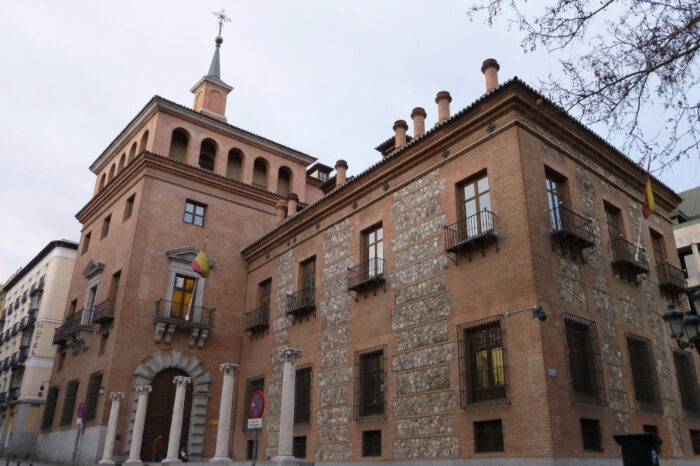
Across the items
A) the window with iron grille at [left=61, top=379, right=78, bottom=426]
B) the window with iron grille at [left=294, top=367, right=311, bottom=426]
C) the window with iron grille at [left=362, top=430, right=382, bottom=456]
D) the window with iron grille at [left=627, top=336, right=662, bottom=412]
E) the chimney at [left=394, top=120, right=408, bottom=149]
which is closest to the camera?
the window with iron grille at [left=627, top=336, right=662, bottom=412]

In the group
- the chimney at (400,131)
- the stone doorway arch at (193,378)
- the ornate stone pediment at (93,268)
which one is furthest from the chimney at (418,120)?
the ornate stone pediment at (93,268)

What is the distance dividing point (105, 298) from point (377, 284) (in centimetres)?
1280

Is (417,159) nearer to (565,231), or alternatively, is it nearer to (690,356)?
(565,231)

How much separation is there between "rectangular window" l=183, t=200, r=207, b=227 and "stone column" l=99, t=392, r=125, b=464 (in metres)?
8.06

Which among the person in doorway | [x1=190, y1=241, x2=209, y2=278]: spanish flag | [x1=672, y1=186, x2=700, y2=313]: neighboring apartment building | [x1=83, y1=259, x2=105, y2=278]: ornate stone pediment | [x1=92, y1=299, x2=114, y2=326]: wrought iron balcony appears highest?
[x1=672, y1=186, x2=700, y2=313]: neighboring apartment building

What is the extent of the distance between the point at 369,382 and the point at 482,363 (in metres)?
4.42

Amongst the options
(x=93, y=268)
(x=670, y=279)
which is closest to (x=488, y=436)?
(x=670, y=279)

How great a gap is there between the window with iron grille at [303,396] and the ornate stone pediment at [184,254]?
7.37 metres

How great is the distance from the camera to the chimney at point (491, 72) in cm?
1605

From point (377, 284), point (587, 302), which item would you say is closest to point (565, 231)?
point (587, 302)

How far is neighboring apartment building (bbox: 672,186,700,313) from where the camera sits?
85.7ft

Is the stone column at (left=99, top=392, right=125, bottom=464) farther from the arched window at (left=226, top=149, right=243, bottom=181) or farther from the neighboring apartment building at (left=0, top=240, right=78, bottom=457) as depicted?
the neighboring apartment building at (left=0, top=240, right=78, bottom=457)

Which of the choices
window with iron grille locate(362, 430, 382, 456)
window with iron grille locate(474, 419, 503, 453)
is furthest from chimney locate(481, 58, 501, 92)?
window with iron grille locate(362, 430, 382, 456)

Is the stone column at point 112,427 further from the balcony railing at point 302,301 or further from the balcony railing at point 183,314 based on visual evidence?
the balcony railing at point 302,301
